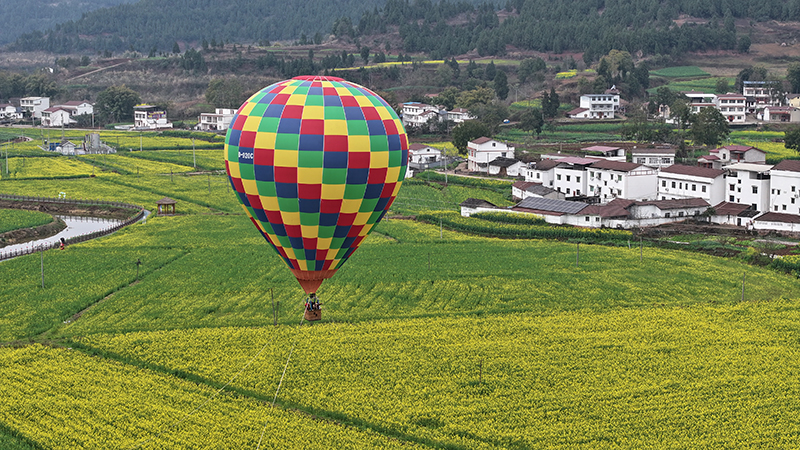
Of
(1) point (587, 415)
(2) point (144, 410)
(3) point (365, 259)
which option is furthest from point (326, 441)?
(3) point (365, 259)

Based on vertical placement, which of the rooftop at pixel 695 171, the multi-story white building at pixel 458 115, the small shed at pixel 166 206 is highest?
the multi-story white building at pixel 458 115

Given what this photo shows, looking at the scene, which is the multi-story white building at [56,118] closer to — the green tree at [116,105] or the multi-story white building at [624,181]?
the green tree at [116,105]

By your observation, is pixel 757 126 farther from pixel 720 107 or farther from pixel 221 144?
pixel 221 144

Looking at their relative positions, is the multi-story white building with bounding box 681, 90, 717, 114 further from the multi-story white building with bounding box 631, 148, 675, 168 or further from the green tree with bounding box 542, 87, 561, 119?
the multi-story white building with bounding box 631, 148, 675, 168

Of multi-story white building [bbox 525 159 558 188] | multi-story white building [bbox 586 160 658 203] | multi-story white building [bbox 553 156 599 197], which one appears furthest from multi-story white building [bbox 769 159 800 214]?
multi-story white building [bbox 525 159 558 188]

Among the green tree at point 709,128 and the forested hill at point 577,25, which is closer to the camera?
the green tree at point 709,128

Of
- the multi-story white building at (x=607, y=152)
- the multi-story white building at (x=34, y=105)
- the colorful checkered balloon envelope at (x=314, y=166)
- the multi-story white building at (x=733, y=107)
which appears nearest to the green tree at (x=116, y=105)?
the multi-story white building at (x=34, y=105)
